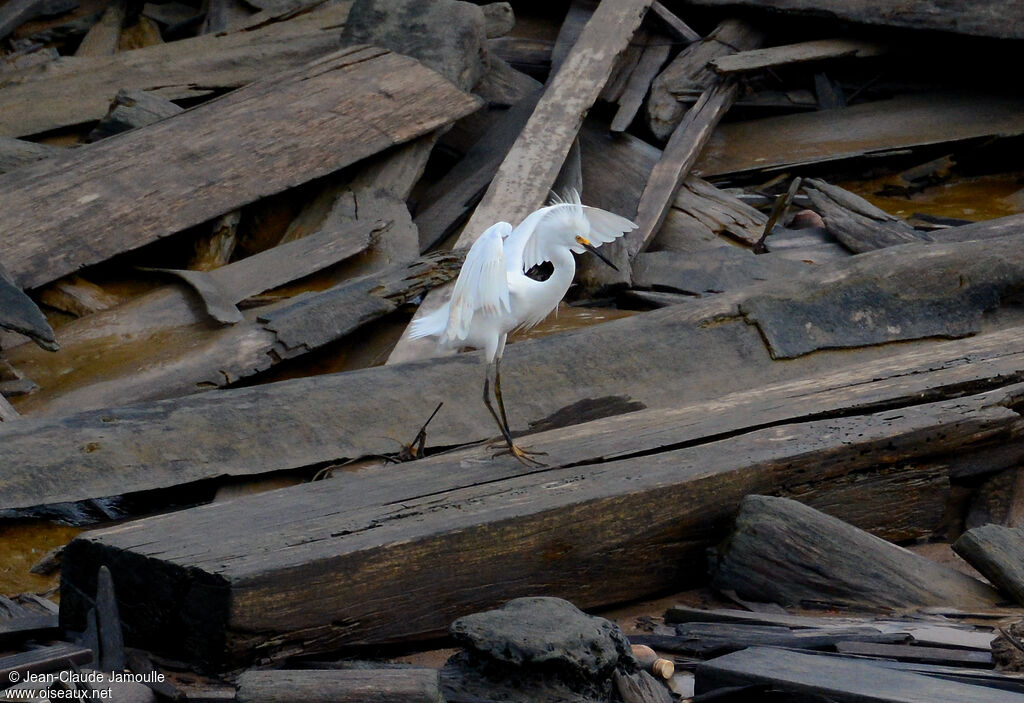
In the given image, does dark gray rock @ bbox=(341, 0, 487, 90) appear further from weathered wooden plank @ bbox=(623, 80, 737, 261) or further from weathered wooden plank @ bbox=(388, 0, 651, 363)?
weathered wooden plank @ bbox=(623, 80, 737, 261)

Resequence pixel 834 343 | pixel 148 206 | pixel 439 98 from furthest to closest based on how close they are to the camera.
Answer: pixel 439 98 < pixel 148 206 < pixel 834 343

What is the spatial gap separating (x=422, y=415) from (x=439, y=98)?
2.78 m

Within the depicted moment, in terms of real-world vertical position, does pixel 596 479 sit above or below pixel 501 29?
below

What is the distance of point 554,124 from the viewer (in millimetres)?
6734

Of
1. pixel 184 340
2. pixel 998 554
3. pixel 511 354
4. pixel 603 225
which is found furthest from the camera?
pixel 184 340

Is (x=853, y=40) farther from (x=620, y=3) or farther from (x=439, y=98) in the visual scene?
(x=439, y=98)

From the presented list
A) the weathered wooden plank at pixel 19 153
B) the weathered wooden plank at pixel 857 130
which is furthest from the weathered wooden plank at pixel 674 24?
the weathered wooden plank at pixel 19 153

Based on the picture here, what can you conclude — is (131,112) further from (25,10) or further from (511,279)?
(511,279)

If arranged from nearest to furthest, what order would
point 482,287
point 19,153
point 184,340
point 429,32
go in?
point 482,287, point 184,340, point 19,153, point 429,32

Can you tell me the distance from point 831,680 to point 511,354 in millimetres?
2303

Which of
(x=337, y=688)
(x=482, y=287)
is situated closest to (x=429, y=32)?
(x=482, y=287)

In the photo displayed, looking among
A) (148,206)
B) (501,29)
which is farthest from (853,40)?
(148,206)

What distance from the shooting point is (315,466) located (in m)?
4.20

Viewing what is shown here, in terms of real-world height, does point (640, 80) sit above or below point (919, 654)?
above
